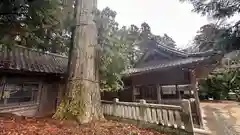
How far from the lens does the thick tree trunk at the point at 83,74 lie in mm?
4727

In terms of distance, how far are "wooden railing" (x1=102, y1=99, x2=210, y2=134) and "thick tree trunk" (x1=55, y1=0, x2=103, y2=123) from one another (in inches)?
49.9

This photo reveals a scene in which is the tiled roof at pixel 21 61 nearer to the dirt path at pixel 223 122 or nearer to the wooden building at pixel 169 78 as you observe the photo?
the wooden building at pixel 169 78

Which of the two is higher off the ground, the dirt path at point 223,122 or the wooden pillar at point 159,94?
the wooden pillar at point 159,94

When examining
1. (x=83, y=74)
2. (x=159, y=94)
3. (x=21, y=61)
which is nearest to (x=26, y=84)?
(x=21, y=61)

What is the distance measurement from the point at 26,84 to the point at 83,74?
4877 millimetres

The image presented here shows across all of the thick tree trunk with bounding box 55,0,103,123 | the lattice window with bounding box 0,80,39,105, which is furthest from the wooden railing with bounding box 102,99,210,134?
the lattice window with bounding box 0,80,39,105

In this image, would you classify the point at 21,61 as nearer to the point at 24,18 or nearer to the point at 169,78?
the point at 24,18

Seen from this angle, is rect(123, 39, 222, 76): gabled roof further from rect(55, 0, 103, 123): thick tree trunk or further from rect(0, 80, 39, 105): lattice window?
rect(0, 80, 39, 105): lattice window

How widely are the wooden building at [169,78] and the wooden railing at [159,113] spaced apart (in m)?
3.28

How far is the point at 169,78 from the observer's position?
8.99 m

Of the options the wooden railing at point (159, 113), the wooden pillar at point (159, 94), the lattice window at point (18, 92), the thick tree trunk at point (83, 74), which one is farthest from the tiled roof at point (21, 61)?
the wooden pillar at point (159, 94)

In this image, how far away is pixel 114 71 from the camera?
772cm

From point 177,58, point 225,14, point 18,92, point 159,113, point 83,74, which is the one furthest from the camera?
point 177,58

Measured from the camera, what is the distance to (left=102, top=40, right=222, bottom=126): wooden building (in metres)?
7.72
